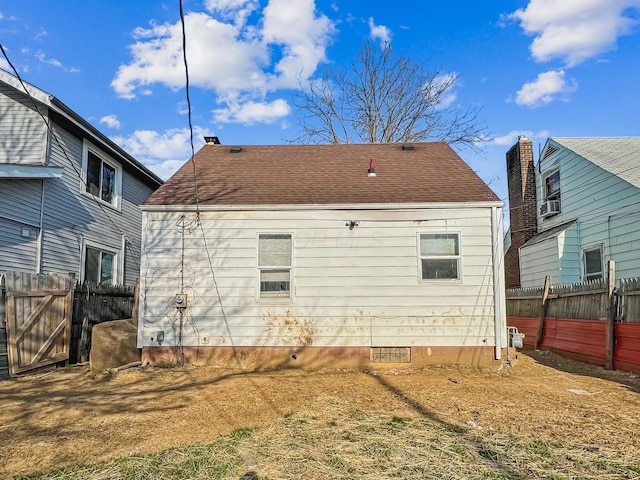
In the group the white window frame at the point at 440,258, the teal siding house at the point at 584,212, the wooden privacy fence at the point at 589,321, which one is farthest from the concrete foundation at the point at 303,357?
the teal siding house at the point at 584,212

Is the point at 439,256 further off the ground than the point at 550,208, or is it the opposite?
the point at 550,208

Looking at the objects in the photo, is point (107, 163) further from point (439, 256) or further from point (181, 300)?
point (439, 256)

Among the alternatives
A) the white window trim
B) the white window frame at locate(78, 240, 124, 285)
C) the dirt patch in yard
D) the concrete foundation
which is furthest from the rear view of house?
the white window trim

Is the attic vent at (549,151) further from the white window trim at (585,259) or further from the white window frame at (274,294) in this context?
the white window frame at (274,294)

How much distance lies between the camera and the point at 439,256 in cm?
880

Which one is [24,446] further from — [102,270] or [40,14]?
[102,270]

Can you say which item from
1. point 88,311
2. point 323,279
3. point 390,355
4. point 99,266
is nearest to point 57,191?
point 99,266

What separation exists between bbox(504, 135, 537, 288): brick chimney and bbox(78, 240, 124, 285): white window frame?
47.8 ft

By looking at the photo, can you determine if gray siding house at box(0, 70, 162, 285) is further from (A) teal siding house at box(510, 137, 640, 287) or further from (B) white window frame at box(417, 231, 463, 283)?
(A) teal siding house at box(510, 137, 640, 287)

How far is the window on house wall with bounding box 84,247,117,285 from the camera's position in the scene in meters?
13.2

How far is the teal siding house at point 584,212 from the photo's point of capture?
11.4m

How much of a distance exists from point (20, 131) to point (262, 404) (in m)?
9.97

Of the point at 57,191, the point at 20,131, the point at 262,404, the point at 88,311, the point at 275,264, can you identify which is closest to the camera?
the point at 262,404

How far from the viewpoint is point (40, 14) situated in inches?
248
